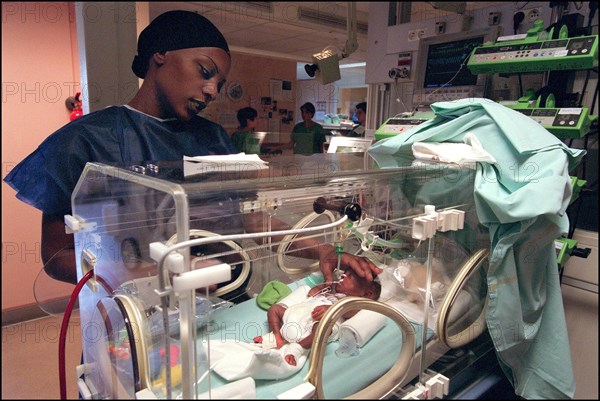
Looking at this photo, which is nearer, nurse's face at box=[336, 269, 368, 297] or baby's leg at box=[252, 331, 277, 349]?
baby's leg at box=[252, 331, 277, 349]

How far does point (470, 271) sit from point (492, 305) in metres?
0.11

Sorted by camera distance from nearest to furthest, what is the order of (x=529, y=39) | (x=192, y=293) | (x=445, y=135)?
1. (x=192, y=293)
2. (x=445, y=135)
3. (x=529, y=39)

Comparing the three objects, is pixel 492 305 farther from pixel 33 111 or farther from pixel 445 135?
pixel 33 111

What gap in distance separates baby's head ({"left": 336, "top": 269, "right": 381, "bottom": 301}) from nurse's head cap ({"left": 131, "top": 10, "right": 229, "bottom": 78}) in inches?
38.7

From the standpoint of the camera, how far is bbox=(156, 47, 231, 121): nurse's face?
1443mm

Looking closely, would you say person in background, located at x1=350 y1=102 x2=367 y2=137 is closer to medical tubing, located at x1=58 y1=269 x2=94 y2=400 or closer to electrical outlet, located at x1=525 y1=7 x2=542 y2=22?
electrical outlet, located at x1=525 y1=7 x2=542 y2=22

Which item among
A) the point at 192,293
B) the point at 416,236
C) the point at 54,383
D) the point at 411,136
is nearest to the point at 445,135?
the point at 411,136

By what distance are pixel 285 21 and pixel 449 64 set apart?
1.09 m

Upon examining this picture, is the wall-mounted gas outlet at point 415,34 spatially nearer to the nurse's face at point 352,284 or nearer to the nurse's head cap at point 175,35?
the nurse's head cap at point 175,35

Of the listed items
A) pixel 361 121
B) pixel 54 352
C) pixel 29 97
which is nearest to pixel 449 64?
pixel 361 121

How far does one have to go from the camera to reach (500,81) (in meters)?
2.00

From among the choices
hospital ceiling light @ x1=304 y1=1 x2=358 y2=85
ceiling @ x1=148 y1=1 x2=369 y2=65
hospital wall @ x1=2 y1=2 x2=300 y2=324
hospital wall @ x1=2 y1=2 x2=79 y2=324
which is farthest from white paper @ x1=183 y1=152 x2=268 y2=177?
hospital wall @ x1=2 y1=2 x2=79 y2=324

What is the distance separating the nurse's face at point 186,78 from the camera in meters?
1.44

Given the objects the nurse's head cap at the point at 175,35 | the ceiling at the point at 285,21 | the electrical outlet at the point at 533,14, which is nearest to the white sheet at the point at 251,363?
the nurse's head cap at the point at 175,35
